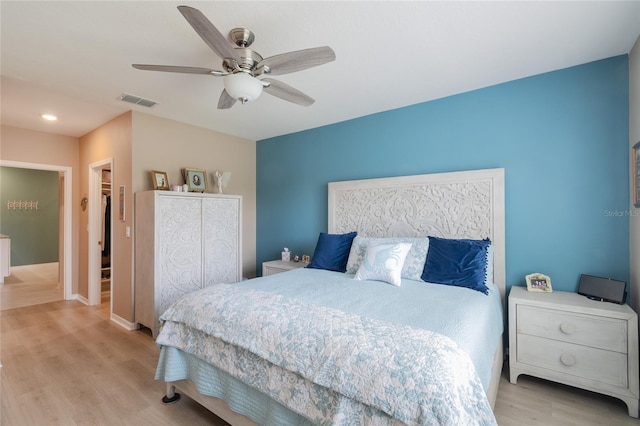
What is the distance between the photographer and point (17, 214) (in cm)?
703

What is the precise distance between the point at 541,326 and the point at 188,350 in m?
2.49

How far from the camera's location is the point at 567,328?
2068 mm

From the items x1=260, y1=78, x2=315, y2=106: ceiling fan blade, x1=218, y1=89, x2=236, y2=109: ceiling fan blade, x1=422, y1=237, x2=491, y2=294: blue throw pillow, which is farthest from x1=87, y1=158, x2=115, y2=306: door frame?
x1=422, y1=237, x2=491, y2=294: blue throw pillow

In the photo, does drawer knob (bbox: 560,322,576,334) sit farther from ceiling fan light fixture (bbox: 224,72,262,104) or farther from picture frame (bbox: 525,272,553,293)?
ceiling fan light fixture (bbox: 224,72,262,104)

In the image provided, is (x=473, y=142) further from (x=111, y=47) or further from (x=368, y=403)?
(x=111, y=47)

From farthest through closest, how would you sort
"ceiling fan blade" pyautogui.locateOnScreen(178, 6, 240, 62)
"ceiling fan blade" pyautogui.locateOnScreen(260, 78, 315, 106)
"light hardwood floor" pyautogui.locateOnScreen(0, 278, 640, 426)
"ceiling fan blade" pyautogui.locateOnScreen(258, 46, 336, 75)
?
"ceiling fan blade" pyautogui.locateOnScreen(260, 78, 315, 106)
"light hardwood floor" pyautogui.locateOnScreen(0, 278, 640, 426)
"ceiling fan blade" pyautogui.locateOnScreen(258, 46, 336, 75)
"ceiling fan blade" pyautogui.locateOnScreen(178, 6, 240, 62)

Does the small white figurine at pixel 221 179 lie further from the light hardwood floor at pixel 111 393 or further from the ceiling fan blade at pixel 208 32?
the ceiling fan blade at pixel 208 32

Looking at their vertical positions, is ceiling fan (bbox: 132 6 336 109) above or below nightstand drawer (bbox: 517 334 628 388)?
above

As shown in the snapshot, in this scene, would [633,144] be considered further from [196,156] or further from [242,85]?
[196,156]

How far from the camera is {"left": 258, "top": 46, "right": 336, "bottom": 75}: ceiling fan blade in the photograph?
5.40 ft

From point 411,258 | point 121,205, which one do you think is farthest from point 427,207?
point 121,205

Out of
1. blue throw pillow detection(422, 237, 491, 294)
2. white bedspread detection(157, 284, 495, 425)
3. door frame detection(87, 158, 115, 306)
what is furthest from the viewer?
door frame detection(87, 158, 115, 306)

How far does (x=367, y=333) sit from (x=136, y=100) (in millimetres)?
3277

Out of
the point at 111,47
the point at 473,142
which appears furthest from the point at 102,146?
the point at 473,142
